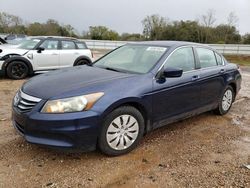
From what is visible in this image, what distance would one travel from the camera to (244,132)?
4859mm

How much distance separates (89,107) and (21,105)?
35.6 inches

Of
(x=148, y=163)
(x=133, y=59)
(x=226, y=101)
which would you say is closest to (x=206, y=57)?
(x=226, y=101)

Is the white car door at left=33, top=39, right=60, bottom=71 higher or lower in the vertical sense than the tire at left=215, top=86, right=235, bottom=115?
higher

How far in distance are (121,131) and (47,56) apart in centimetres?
656

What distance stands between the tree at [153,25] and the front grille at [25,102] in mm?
38961

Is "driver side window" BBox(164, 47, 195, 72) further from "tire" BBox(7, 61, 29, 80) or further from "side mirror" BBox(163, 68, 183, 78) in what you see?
"tire" BBox(7, 61, 29, 80)

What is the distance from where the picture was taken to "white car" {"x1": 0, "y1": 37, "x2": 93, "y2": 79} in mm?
8977

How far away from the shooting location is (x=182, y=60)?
184 inches

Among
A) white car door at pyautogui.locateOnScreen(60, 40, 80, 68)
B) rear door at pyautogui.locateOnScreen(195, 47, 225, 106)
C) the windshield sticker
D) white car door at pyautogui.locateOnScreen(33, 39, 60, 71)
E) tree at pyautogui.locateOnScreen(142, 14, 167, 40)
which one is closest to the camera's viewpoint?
the windshield sticker

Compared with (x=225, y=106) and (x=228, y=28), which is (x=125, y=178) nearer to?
(x=225, y=106)

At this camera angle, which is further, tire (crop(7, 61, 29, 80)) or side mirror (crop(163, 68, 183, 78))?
tire (crop(7, 61, 29, 80))

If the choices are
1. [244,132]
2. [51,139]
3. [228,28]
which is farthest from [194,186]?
[228,28]

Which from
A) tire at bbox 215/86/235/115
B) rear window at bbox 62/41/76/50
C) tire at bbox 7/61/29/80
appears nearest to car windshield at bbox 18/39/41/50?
tire at bbox 7/61/29/80

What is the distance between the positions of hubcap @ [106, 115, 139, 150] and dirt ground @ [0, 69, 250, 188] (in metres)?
0.18
